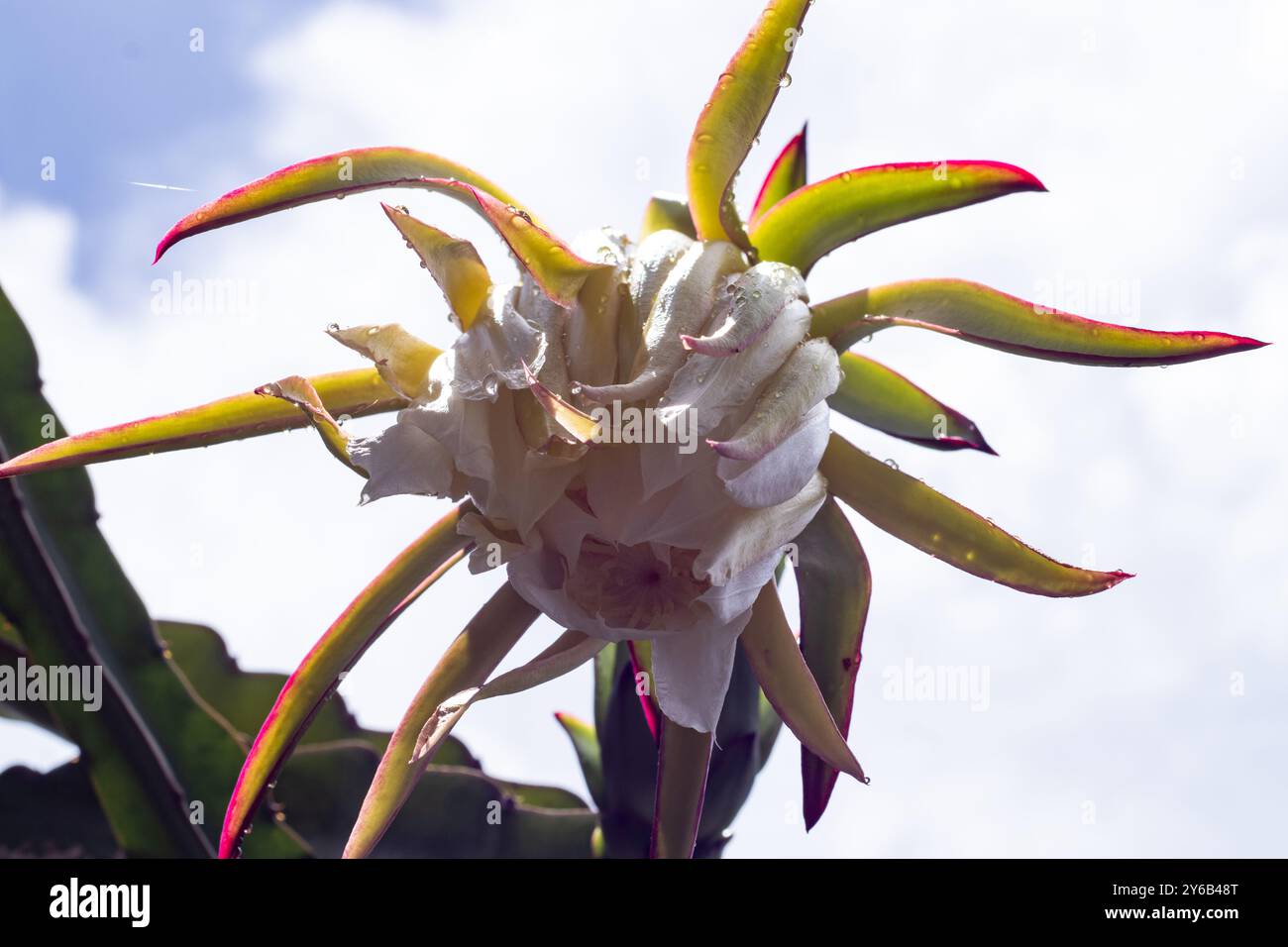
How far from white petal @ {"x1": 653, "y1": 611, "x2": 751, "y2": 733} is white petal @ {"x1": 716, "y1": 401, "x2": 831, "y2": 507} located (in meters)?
0.12

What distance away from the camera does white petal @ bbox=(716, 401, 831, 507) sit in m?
0.82

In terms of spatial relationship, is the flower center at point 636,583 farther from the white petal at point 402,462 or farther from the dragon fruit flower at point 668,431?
the white petal at point 402,462

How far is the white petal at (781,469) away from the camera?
2.68 ft

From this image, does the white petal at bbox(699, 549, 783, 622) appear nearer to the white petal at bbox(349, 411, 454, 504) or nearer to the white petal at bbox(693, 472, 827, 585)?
the white petal at bbox(693, 472, 827, 585)

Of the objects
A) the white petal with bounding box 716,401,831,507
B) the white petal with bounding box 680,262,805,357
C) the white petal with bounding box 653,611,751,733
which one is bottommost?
the white petal with bounding box 653,611,751,733

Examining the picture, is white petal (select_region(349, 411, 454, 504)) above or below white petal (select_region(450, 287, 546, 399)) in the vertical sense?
below

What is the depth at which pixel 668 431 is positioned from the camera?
82cm

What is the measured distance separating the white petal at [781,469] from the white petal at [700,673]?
116 mm

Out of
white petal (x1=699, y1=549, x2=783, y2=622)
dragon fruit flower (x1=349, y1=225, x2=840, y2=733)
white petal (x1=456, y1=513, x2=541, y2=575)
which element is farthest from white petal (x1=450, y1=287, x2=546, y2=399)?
white petal (x1=699, y1=549, x2=783, y2=622)

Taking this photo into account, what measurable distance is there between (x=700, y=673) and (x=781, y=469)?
0.18 m

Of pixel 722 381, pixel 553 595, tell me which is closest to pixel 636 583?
pixel 553 595

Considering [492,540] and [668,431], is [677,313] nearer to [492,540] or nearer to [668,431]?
[668,431]

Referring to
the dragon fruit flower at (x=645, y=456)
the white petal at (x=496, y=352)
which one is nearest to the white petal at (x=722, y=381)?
the dragon fruit flower at (x=645, y=456)
